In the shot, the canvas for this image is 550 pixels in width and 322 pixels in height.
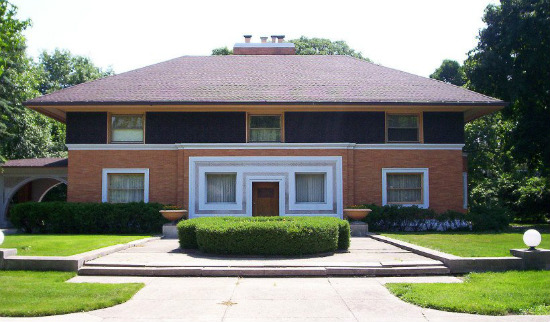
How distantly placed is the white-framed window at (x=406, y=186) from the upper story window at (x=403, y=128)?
1360 mm

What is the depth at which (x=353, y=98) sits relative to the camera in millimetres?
22312

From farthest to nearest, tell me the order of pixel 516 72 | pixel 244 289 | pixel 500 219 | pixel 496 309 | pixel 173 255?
pixel 516 72 → pixel 500 219 → pixel 173 255 → pixel 244 289 → pixel 496 309

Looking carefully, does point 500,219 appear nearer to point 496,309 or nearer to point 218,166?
point 218,166

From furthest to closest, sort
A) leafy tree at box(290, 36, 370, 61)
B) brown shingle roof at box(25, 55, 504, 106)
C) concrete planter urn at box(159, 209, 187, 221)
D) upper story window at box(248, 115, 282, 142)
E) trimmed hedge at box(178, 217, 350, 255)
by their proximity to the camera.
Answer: leafy tree at box(290, 36, 370, 61), upper story window at box(248, 115, 282, 142), brown shingle roof at box(25, 55, 504, 106), concrete planter urn at box(159, 209, 187, 221), trimmed hedge at box(178, 217, 350, 255)

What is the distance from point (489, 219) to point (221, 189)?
36.5 feet

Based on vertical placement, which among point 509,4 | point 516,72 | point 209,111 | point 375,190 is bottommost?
point 375,190

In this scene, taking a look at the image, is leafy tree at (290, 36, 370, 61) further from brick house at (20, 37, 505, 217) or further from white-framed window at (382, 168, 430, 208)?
white-framed window at (382, 168, 430, 208)

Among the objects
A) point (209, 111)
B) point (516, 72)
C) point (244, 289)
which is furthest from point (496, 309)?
point (516, 72)

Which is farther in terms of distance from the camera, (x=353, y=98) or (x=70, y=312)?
(x=353, y=98)

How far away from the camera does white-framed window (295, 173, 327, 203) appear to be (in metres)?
22.6

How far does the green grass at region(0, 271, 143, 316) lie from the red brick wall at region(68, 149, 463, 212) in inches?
458

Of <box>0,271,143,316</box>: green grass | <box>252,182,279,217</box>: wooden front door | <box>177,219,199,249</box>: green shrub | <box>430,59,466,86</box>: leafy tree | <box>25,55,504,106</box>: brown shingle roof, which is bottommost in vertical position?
<box>0,271,143,316</box>: green grass

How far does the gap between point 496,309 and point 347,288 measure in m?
2.84

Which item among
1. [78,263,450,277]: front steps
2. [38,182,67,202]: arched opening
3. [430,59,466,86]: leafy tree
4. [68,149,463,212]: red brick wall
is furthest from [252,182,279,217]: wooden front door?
[430,59,466,86]: leafy tree
